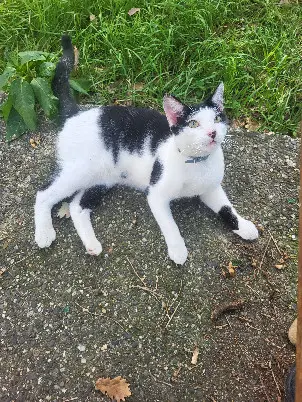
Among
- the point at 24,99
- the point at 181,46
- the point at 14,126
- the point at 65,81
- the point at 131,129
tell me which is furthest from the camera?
the point at 181,46

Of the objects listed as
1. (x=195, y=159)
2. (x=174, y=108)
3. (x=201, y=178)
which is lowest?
(x=201, y=178)

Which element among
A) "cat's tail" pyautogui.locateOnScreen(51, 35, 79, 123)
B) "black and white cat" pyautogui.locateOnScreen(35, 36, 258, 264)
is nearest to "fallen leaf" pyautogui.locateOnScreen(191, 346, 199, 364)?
"black and white cat" pyautogui.locateOnScreen(35, 36, 258, 264)

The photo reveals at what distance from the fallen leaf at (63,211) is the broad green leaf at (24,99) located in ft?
1.73

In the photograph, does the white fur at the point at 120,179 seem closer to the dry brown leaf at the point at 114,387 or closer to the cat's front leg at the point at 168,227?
the cat's front leg at the point at 168,227

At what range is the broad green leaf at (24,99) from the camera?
231cm

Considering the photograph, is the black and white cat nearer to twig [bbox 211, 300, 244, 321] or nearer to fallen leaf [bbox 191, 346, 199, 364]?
twig [bbox 211, 300, 244, 321]

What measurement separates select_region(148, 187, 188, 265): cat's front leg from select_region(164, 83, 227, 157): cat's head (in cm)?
31

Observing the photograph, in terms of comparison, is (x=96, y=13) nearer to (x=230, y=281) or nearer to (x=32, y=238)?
(x=32, y=238)

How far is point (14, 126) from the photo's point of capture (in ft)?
7.91

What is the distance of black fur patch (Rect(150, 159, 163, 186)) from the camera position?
182cm

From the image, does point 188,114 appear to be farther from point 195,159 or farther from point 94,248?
point 94,248

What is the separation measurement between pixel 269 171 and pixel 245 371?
101 centimetres

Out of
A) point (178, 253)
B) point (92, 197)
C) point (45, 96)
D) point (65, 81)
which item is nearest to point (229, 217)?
point (178, 253)

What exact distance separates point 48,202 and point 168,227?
549mm
